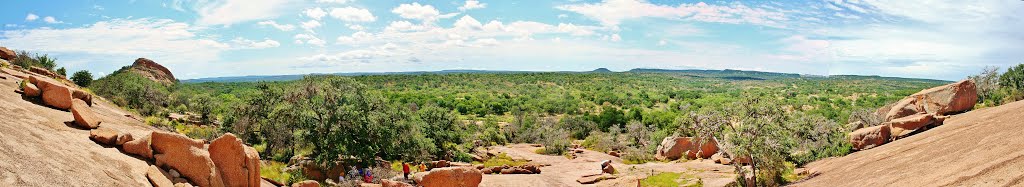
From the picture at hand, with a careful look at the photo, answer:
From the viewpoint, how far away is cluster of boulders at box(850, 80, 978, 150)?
107ft

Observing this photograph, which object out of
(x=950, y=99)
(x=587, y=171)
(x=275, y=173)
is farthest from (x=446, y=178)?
(x=950, y=99)

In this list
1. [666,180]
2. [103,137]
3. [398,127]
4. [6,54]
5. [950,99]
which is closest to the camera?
[103,137]

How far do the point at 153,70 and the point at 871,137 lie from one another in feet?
323

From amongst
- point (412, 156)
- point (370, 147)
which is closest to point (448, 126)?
point (412, 156)

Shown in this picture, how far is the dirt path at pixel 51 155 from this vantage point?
12.0 m

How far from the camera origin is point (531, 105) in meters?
105

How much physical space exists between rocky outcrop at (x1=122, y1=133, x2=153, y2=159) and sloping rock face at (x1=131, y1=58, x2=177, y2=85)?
Answer: 84.6m

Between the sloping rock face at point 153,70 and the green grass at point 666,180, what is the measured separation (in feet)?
269

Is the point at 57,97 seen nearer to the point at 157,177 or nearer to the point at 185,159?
the point at 185,159

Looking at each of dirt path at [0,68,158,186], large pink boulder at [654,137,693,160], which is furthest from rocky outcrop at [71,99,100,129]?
large pink boulder at [654,137,693,160]

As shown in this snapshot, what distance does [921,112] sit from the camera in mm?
38469

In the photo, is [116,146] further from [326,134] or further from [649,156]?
[649,156]

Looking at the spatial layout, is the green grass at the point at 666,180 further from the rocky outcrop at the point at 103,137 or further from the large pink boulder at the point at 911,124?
the rocky outcrop at the point at 103,137

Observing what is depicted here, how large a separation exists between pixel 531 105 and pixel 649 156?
51.7 meters
